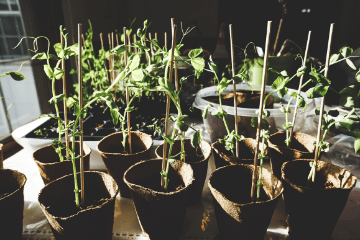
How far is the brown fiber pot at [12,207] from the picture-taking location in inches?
23.4

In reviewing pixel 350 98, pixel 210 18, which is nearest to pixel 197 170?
pixel 350 98

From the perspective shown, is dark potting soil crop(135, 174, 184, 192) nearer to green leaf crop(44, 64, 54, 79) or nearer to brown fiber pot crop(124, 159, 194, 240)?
brown fiber pot crop(124, 159, 194, 240)

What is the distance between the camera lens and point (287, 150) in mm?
814

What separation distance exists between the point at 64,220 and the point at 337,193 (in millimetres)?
703

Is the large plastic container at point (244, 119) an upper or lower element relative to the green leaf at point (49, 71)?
lower

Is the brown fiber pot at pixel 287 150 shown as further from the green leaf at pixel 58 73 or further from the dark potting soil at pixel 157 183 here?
the green leaf at pixel 58 73

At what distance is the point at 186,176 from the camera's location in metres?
0.71

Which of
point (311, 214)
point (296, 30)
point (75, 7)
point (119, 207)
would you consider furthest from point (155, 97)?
point (296, 30)

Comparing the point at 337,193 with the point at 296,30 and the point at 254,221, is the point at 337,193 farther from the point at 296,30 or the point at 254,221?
the point at 296,30

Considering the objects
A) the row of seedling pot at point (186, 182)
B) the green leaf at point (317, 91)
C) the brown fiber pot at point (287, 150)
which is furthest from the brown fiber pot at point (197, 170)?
the green leaf at point (317, 91)

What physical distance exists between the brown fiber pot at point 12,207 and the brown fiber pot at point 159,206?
298 millimetres

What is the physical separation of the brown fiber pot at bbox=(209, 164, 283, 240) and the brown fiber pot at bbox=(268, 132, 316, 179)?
0.18m

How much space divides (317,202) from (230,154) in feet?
1.11

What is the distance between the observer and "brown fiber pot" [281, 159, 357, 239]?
60 centimetres
